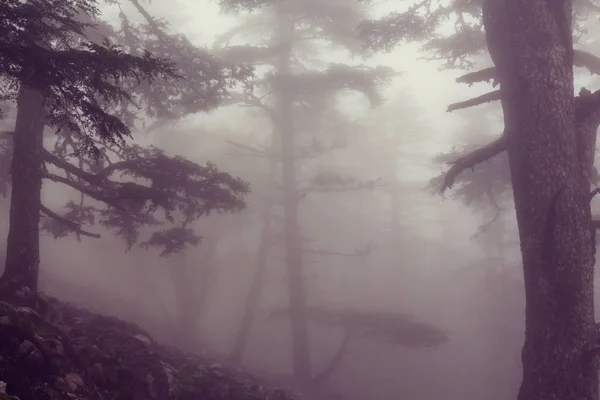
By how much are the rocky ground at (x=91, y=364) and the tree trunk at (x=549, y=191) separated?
5203mm

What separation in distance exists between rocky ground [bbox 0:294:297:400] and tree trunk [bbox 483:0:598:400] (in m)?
5.20

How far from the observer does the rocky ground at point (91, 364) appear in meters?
5.67

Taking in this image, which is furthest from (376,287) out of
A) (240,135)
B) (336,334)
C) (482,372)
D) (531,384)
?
(531,384)

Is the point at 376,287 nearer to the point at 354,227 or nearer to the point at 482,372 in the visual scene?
the point at 354,227

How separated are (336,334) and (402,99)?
71.5ft

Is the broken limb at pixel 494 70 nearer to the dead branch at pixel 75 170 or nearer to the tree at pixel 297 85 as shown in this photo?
the dead branch at pixel 75 170

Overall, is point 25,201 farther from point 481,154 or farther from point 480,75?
point 480,75

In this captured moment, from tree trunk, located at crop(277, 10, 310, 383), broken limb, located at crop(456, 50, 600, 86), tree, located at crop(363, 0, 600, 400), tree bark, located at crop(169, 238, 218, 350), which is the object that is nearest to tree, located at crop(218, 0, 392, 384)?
tree trunk, located at crop(277, 10, 310, 383)

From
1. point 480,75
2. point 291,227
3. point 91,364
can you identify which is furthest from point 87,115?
point 291,227

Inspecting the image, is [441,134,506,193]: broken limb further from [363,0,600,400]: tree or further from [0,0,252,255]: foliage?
[0,0,252,255]: foliage

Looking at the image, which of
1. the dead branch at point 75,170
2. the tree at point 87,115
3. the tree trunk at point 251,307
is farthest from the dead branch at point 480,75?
the tree trunk at point 251,307

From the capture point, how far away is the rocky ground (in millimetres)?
5668

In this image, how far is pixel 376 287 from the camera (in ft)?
141

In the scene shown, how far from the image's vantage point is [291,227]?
20.8 metres
